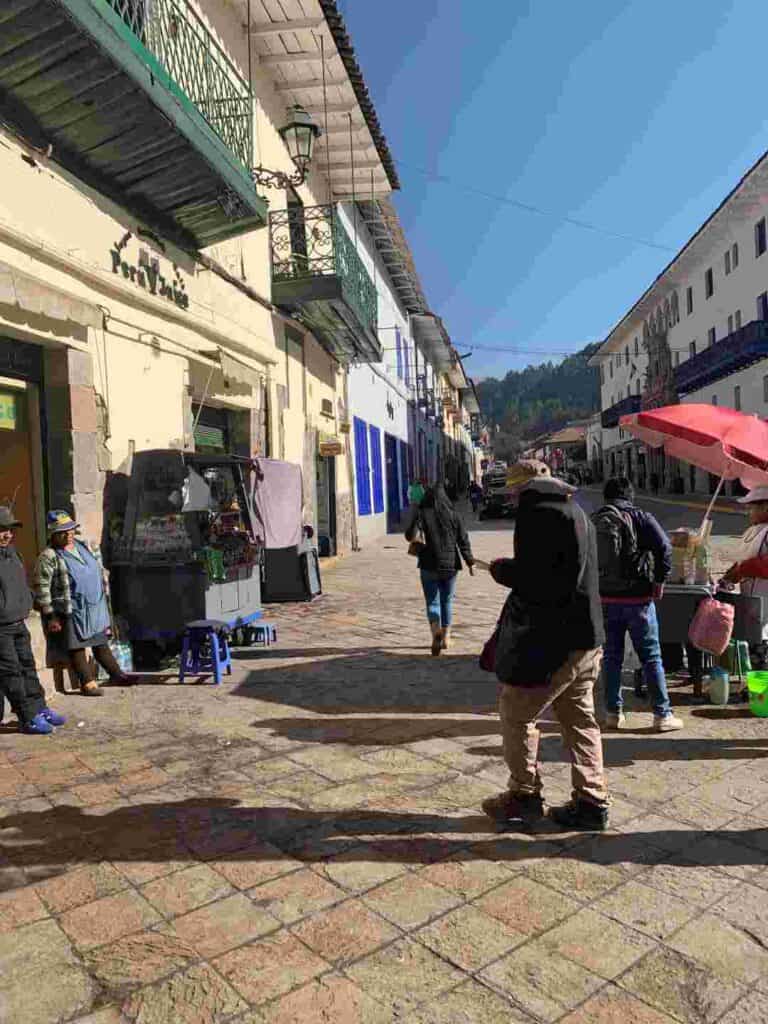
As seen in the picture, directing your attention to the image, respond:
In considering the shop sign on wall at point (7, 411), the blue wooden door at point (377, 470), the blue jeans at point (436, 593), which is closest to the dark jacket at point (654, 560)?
the blue jeans at point (436, 593)

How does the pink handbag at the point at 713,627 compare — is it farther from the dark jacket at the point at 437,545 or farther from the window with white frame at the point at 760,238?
the window with white frame at the point at 760,238

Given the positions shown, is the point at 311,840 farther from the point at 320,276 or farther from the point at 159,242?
the point at 320,276

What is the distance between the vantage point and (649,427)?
20.1ft

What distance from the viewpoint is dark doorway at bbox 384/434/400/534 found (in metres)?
24.0

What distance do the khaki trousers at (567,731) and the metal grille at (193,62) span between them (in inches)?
253

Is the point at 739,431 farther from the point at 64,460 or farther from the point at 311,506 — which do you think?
the point at 311,506

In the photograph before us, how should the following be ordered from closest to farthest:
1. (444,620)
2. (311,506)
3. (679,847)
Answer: (679,847) < (444,620) < (311,506)

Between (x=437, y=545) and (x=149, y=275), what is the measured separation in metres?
4.16

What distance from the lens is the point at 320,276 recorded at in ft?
40.9

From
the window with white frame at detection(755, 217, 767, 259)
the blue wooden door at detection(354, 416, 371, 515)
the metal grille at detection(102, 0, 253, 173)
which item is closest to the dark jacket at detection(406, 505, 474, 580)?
the metal grille at detection(102, 0, 253, 173)

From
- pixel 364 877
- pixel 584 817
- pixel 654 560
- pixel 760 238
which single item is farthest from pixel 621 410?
pixel 364 877

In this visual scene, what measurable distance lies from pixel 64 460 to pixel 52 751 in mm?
2807

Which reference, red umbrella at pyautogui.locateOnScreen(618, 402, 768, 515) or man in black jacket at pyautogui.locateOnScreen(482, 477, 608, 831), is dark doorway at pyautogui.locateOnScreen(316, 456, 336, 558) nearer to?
red umbrella at pyautogui.locateOnScreen(618, 402, 768, 515)

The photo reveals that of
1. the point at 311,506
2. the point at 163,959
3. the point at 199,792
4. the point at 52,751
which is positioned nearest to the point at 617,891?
the point at 163,959
